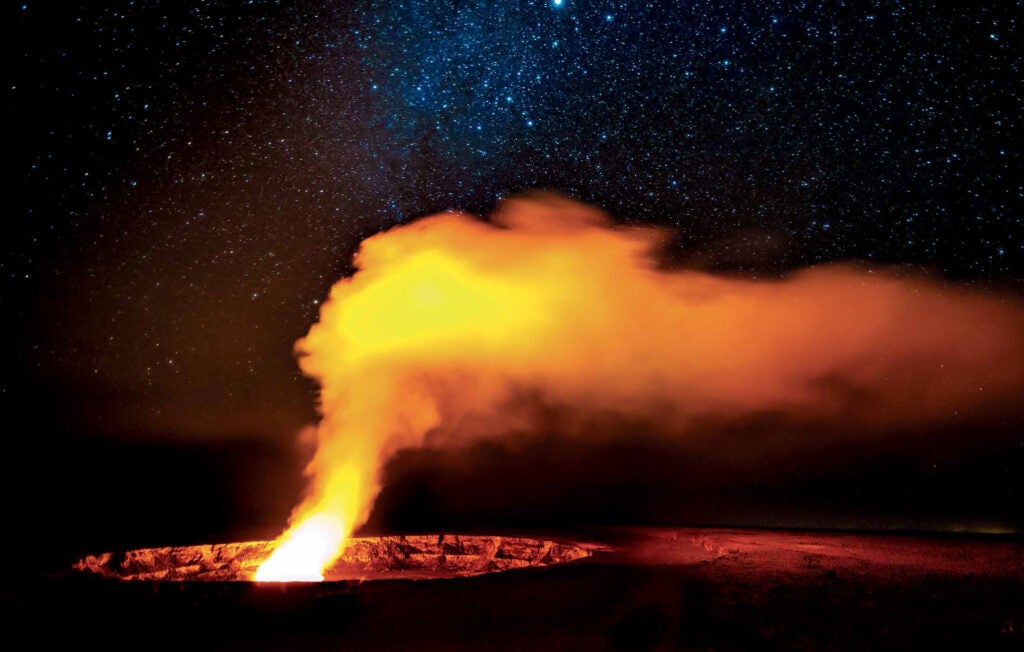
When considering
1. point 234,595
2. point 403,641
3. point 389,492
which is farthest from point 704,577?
point 389,492

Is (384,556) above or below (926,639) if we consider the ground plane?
below

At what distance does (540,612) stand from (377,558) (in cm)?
930

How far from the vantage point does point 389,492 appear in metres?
22.5

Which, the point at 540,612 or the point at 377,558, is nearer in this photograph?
the point at 540,612

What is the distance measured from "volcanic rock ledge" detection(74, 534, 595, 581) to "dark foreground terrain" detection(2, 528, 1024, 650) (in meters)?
4.82

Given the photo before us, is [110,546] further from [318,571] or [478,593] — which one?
[478,593]

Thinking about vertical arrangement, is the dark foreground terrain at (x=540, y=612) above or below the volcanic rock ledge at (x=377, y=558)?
above

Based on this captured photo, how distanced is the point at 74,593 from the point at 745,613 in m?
8.16

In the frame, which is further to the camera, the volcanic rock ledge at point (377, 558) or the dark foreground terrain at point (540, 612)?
the volcanic rock ledge at point (377, 558)

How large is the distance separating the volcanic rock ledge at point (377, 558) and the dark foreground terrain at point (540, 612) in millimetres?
4817

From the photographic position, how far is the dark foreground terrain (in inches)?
256

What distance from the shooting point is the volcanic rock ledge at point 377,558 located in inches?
531

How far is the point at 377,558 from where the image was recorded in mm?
15547

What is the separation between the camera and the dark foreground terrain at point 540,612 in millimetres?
6496
